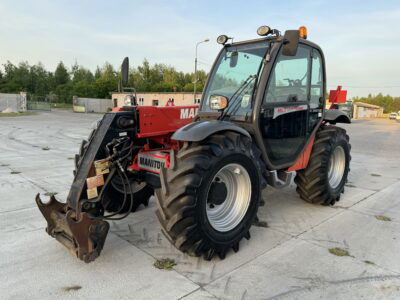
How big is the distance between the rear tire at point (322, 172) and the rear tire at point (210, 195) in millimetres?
1528

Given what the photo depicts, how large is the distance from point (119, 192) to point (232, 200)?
1406 millimetres

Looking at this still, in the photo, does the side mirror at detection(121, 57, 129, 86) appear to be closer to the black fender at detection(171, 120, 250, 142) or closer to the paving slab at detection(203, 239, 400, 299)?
the black fender at detection(171, 120, 250, 142)

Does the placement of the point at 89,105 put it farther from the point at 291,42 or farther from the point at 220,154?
the point at 220,154

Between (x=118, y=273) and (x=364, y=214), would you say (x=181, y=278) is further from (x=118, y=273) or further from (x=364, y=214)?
(x=364, y=214)

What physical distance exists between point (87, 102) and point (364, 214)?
Answer: 49148mm

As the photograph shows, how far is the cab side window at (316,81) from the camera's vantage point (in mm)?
4668

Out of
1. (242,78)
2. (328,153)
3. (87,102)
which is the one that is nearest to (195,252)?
(242,78)

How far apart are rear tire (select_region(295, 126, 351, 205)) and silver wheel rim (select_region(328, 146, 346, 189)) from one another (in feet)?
0.16

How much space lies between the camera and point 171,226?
9.41 feet

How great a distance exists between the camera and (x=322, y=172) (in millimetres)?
4680

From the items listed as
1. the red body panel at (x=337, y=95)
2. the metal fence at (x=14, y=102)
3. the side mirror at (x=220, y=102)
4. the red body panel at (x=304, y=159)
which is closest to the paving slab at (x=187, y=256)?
the red body panel at (x=304, y=159)

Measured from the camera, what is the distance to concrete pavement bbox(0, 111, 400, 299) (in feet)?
8.97

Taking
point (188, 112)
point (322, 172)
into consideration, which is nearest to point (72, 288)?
point (188, 112)

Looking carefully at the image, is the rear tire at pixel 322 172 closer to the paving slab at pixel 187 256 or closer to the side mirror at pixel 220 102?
the paving slab at pixel 187 256
